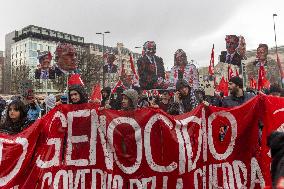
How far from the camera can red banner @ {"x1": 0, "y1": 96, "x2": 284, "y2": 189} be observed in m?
4.82

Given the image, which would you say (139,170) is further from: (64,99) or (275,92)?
(275,92)

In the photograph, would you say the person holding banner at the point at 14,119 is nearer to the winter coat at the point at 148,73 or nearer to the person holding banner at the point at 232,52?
the winter coat at the point at 148,73

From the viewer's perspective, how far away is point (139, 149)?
5.01 metres

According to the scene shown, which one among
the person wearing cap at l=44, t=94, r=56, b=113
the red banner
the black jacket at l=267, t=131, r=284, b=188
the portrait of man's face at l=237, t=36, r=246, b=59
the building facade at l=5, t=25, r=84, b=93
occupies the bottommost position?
the red banner

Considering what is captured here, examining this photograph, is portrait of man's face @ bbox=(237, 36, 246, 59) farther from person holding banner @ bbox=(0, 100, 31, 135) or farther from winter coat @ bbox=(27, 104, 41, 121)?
person holding banner @ bbox=(0, 100, 31, 135)

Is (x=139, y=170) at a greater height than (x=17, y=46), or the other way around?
(x=17, y=46)

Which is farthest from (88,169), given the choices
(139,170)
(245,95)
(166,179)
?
(245,95)

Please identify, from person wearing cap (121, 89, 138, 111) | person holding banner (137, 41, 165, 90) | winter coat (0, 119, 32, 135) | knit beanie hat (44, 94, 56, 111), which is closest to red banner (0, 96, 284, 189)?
winter coat (0, 119, 32, 135)

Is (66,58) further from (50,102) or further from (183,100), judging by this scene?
(183,100)

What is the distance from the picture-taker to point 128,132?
5.11m

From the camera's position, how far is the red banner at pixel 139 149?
15.8 feet

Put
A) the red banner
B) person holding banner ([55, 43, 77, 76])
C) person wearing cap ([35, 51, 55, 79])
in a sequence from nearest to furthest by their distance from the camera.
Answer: the red banner
person holding banner ([55, 43, 77, 76])
person wearing cap ([35, 51, 55, 79])

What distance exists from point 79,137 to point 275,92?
4.53 metres

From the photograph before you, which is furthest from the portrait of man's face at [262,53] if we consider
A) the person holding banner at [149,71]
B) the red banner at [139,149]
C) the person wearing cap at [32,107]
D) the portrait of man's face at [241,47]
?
the red banner at [139,149]
